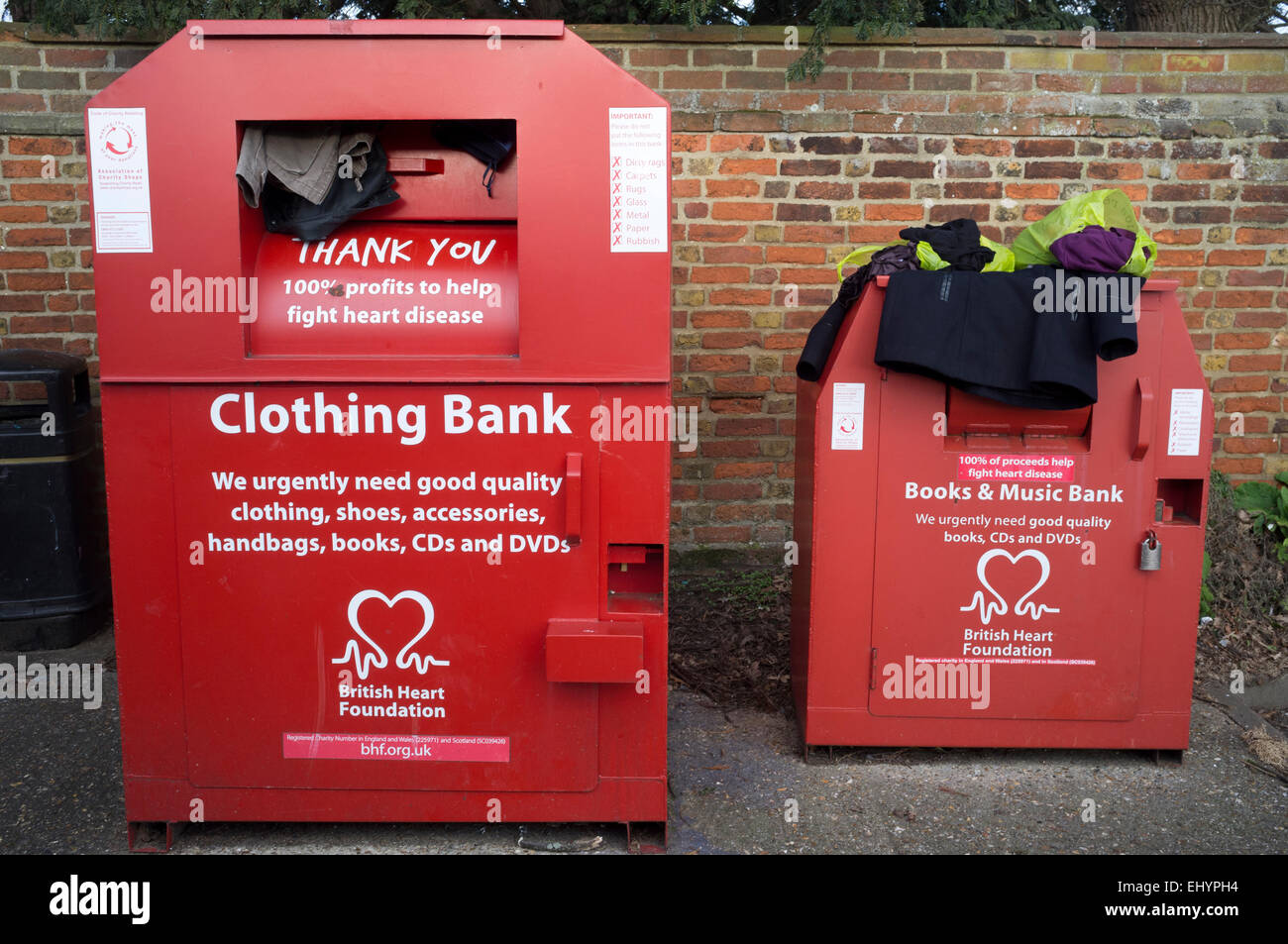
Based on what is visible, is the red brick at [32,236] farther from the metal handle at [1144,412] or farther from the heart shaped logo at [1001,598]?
the metal handle at [1144,412]

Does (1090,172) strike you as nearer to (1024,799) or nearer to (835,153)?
(835,153)

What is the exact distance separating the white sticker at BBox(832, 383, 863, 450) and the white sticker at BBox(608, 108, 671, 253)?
855 mm

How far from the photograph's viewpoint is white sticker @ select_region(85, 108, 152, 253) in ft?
8.30

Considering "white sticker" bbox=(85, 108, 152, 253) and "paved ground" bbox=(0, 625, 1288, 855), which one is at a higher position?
"white sticker" bbox=(85, 108, 152, 253)

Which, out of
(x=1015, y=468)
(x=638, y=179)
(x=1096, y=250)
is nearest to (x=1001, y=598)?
(x=1015, y=468)

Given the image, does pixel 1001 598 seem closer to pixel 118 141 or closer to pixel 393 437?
pixel 393 437

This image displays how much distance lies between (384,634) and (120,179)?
4.69 ft

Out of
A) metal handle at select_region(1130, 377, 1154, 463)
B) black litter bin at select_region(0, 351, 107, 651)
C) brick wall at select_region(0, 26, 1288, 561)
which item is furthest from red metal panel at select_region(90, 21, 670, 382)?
brick wall at select_region(0, 26, 1288, 561)

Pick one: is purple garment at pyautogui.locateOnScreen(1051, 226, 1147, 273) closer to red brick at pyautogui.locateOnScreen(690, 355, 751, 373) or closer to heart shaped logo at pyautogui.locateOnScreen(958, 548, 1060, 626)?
heart shaped logo at pyautogui.locateOnScreen(958, 548, 1060, 626)

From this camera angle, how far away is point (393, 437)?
264cm

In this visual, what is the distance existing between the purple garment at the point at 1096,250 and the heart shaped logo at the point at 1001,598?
0.94 meters

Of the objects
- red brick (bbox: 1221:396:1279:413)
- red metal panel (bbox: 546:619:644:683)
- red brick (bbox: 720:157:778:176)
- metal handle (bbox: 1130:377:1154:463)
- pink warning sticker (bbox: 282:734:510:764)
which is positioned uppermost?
red brick (bbox: 720:157:778:176)

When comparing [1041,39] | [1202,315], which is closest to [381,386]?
[1041,39]

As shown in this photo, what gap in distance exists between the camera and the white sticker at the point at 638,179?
8.23 ft
